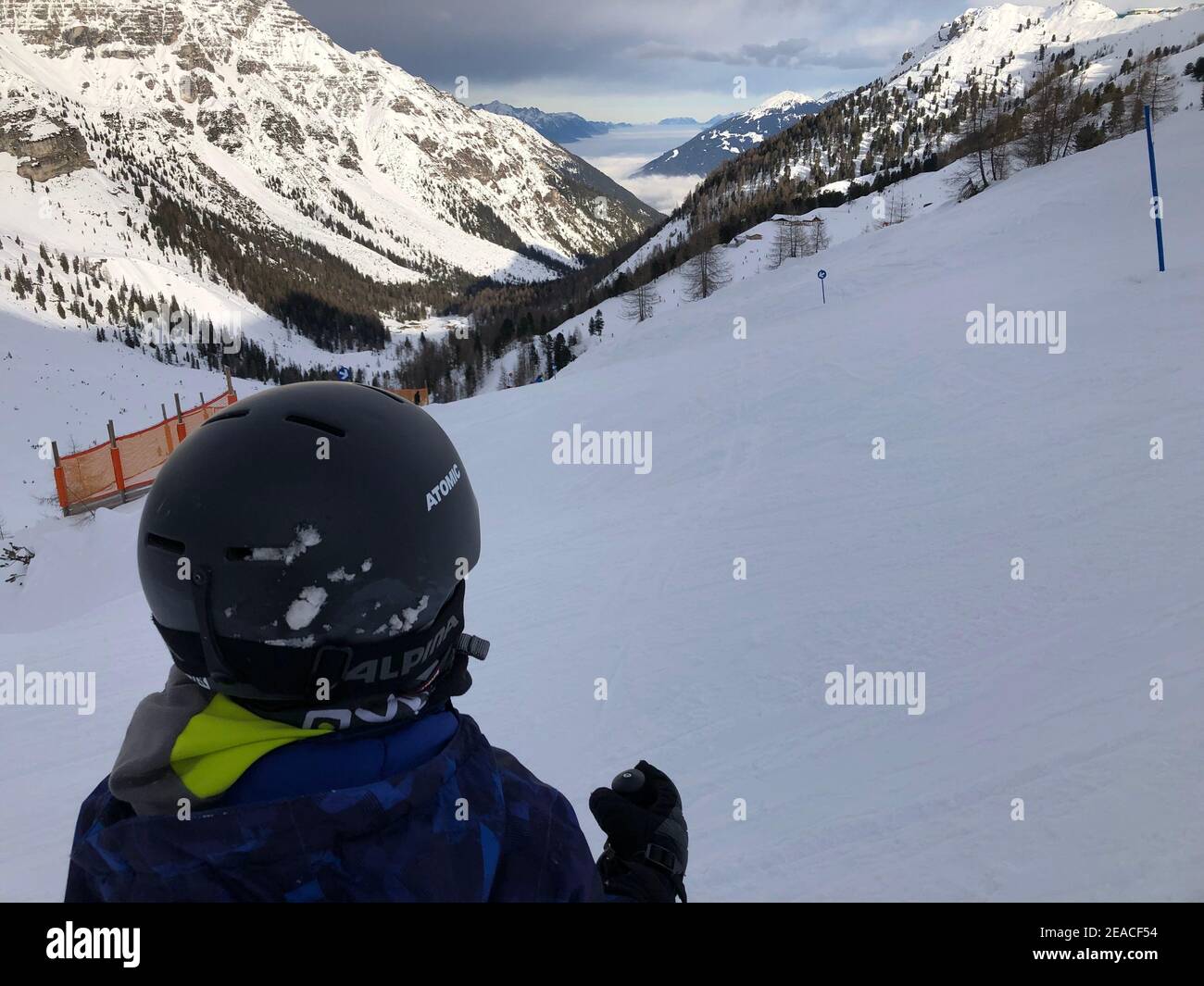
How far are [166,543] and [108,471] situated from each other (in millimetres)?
17093

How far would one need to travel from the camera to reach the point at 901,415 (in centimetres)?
966

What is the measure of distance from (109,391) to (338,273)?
396ft

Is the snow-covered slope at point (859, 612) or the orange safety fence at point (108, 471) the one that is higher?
the orange safety fence at point (108, 471)

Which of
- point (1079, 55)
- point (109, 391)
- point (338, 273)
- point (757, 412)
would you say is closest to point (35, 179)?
point (338, 273)

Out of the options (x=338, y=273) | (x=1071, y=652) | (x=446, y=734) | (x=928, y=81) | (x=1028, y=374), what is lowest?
(x=1071, y=652)

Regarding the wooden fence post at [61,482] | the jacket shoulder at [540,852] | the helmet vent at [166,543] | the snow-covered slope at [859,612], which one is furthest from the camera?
the wooden fence post at [61,482]

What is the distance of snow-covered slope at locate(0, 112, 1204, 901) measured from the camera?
3668mm

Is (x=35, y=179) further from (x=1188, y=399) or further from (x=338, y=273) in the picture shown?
(x=1188, y=399)

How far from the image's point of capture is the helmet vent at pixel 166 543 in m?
1.57

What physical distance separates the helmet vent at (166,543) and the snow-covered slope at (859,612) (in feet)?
10.2

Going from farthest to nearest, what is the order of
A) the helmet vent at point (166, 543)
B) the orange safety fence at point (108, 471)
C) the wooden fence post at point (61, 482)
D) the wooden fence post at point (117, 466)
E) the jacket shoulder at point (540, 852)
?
the orange safety fence at point (108, 471) < the wooden fence post at point (117, 466) < the wooden fence post at point (61, 482) < the helmet vent at point (166, 543) < the jacket shoulder at point (540, 852)

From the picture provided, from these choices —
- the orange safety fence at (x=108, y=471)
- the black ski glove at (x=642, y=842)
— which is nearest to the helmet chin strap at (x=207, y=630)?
the black ski glove at (x=642, y=842)

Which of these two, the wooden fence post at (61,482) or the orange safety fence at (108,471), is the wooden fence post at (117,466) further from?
the wooden fence post at (61,482)

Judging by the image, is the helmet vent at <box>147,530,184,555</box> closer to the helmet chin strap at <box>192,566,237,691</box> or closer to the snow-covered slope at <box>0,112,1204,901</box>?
the helmet chin strap at <box>192,566,237,691</box>
